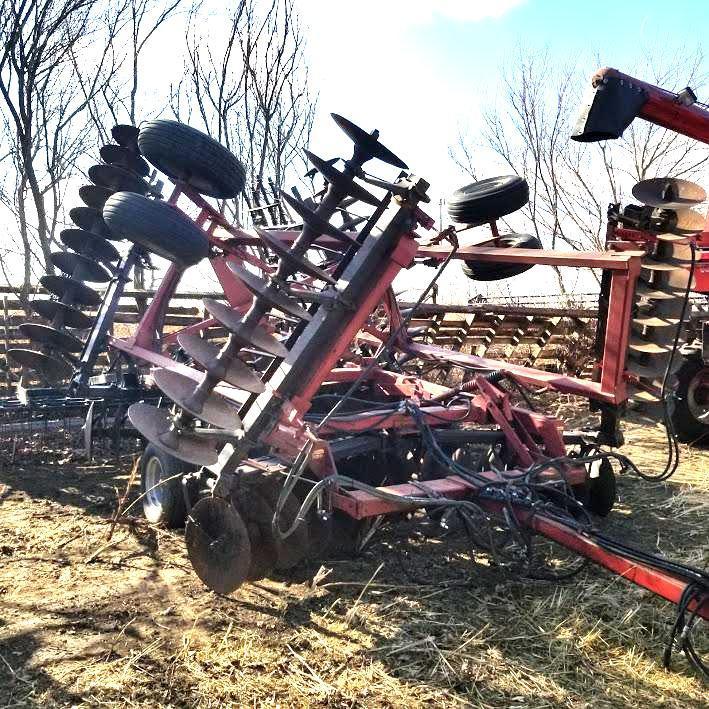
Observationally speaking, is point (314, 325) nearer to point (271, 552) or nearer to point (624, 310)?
point (271, 552)

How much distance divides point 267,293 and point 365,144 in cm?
87

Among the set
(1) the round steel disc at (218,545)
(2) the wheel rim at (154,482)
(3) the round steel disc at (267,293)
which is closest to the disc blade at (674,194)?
(3) the round steel disc at (267,293)

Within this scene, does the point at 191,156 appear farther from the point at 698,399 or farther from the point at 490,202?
the point at 698,399

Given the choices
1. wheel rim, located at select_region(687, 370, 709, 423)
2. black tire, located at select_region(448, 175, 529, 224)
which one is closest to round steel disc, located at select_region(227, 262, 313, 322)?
black tire, located at select_region(448, 175, 529, 224)

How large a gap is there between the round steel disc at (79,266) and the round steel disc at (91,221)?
271mm

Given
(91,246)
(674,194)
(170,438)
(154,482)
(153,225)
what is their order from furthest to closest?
(91,246)
(154,482)
(674,194)
(153,225)
(170,438)

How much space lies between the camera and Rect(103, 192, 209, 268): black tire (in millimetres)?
3791

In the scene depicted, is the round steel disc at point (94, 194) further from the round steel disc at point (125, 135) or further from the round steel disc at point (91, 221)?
the round steel disc at point (125, 135)

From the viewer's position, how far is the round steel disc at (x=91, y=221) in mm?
6230

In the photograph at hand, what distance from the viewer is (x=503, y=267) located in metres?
5.32

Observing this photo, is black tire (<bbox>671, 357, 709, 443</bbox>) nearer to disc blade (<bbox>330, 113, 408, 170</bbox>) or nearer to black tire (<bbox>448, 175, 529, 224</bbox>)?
black tire (<bbox>448, 175, 529, 224</bbox>)

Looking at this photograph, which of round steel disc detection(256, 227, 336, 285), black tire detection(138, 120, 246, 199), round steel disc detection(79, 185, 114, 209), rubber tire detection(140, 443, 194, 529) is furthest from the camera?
round steel disc detection(79, 185, 114, 209)

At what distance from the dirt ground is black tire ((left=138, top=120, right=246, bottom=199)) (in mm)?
2453

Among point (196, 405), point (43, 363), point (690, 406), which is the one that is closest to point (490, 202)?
point (196, 405)
